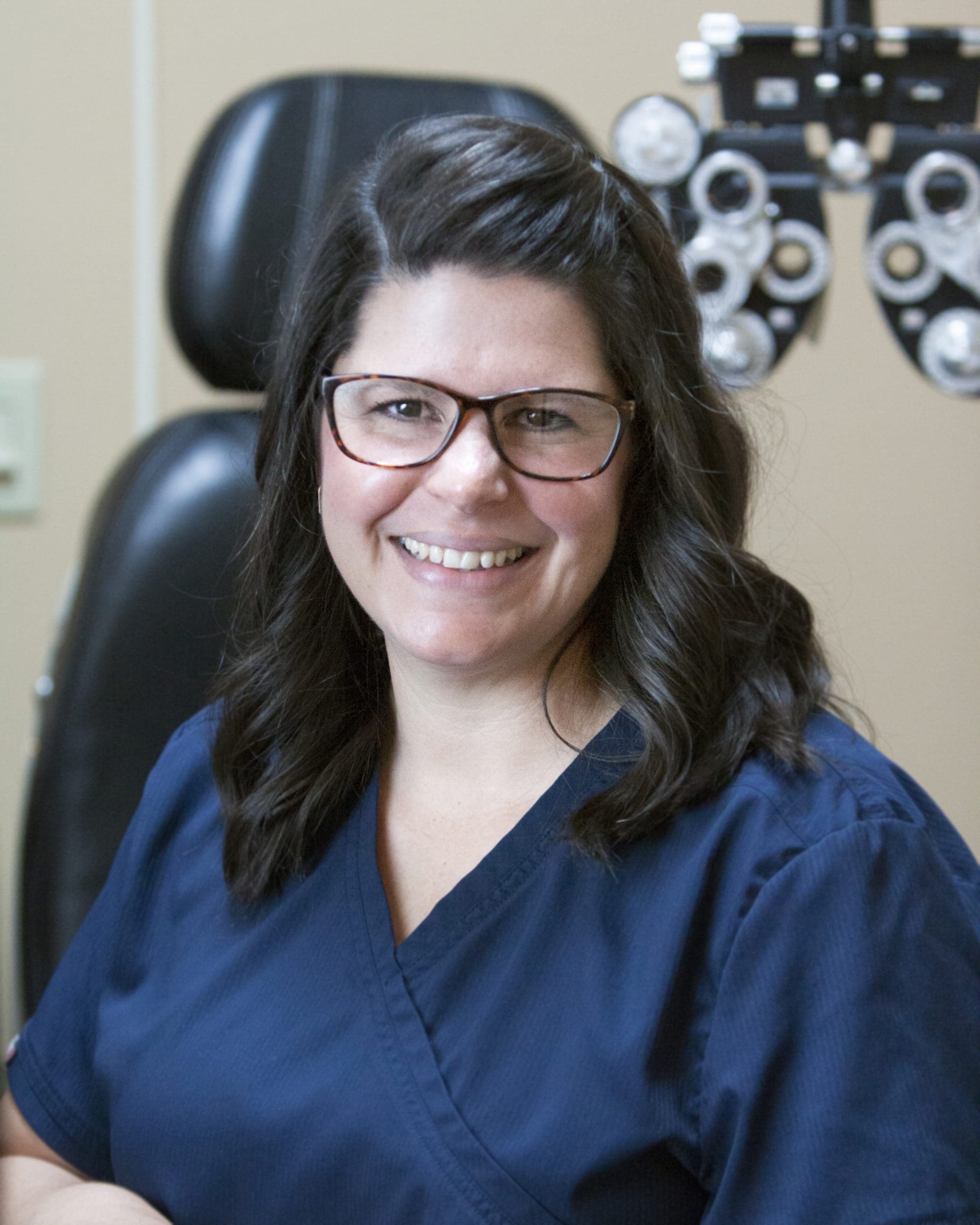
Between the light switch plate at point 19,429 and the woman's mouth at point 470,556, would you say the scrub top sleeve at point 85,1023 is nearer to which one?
the woman's mouth at point 470,556

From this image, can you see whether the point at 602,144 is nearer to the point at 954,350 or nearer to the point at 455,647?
the point at 954,350

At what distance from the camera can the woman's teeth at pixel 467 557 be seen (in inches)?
34.3

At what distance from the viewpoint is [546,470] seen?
2.79ft

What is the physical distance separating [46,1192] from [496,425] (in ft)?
2.11

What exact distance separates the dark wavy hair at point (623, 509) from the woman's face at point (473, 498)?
2 cm

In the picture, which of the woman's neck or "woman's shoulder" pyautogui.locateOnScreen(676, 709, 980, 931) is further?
the woman's neck

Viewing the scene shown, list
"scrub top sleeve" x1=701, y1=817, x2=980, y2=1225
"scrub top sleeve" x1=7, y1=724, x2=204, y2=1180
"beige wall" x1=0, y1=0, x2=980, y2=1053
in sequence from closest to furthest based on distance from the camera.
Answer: "scrub top sleeve" x1=701, y1=817, x2=980, y2=1225 < "scrub top sleeve" x1=7, y1=724, x2=204, y2=1180 < "beige wall" x1=0, y1=0, x2=980, y2=1053

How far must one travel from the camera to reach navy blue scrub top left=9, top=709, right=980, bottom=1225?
73cm

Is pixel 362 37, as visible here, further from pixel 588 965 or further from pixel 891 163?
pixel 588 965

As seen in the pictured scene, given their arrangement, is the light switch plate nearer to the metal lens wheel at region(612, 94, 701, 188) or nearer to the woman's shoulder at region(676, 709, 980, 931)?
the metal lens wheel at region(612, 94, 701, 188)

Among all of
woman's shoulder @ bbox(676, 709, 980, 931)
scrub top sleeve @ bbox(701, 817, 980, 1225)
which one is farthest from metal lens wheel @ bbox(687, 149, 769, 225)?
scrub top sleeve @ bbox(701, 817, 980, 1225)

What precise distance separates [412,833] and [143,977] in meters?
0.25

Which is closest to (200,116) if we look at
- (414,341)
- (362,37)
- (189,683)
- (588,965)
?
(362,37)

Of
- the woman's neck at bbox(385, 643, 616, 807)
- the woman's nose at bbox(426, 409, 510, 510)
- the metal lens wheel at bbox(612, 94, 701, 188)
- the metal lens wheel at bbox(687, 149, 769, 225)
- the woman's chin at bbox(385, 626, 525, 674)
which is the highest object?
the metal lens wheel at bbox(612, 94, 701, 188)
